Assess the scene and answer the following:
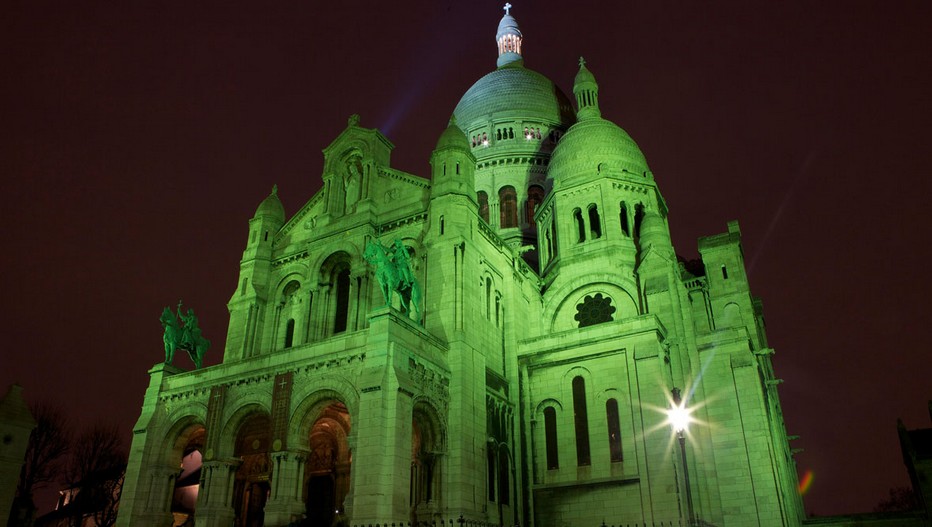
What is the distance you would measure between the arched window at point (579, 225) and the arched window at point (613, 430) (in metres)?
11.5

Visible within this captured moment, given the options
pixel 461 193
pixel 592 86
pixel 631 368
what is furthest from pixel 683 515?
pixel 592 86

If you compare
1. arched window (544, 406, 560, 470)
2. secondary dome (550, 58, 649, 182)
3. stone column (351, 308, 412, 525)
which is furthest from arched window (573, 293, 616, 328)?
stone column (351, 308, 412, 525)

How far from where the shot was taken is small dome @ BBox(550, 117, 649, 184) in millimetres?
39062

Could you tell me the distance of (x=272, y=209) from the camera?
36781 millimetres

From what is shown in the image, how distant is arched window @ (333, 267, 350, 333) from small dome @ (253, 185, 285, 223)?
21.8ft

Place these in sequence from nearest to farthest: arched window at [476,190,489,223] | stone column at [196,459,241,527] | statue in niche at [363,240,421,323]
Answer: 1. stone column at [196,459,241,527]
2. statue in niche at [363,240,421,323]
3. arched window at [476,190,489,223]

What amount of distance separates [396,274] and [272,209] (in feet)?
46.5

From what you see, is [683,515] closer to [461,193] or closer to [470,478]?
[470,478]

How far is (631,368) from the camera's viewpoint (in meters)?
29.0

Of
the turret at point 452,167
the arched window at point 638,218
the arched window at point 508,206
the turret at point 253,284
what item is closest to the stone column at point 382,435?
the turret at point 452,167

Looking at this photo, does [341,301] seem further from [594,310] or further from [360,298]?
[594,310]

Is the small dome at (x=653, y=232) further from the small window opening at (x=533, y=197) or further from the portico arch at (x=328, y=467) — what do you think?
the portico arch at (x=328, y=467)

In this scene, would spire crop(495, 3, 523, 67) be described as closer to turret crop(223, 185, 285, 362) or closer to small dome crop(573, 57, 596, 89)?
small dome crop(573, 57, 596, 89)

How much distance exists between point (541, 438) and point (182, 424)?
16077mm
